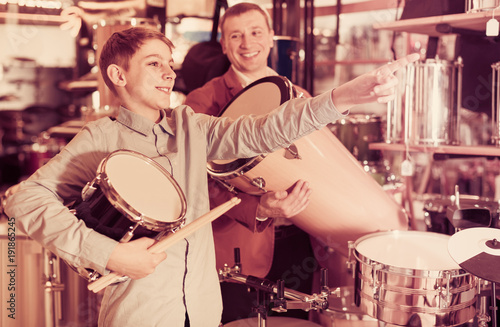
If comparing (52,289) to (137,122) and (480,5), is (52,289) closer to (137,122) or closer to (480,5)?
(137,122)

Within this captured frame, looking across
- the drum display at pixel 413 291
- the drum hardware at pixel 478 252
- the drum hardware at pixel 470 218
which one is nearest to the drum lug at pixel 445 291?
the drum display at pixel 413 291

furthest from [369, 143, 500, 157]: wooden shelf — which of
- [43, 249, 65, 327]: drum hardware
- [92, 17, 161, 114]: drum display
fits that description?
[43, 249, 65, 327]: drum hardware

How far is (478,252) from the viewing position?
4.98 ft

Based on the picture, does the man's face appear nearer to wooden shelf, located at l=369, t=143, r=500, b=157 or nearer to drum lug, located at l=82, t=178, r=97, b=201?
wooden shelf, located at l=369, t=143, r=500, b=157

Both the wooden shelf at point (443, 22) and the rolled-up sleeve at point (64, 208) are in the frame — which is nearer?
the rolled-up sleeve at point (64, 208)

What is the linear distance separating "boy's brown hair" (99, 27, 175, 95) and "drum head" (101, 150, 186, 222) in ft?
A: 0.96

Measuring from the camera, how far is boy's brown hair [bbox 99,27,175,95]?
1.51m

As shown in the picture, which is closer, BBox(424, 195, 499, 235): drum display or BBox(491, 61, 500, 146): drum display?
BBox(491, 61, 500, 146): drum display

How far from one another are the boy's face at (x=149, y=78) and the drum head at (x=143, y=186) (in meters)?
Result: 0.19

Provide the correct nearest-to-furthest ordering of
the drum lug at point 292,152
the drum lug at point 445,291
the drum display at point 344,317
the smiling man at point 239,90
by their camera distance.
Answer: the drum lug at point 445,291
the drum lug at point 292,152
the drum display at point 344,317
the smiling man at point 239,90

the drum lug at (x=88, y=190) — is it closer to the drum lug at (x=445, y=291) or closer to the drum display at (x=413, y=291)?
the drum display at (x=413, y=291)

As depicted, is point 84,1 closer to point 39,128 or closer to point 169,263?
point 39,128

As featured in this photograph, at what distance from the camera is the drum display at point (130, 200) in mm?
1265

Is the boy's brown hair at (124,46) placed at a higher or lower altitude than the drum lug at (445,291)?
higher
